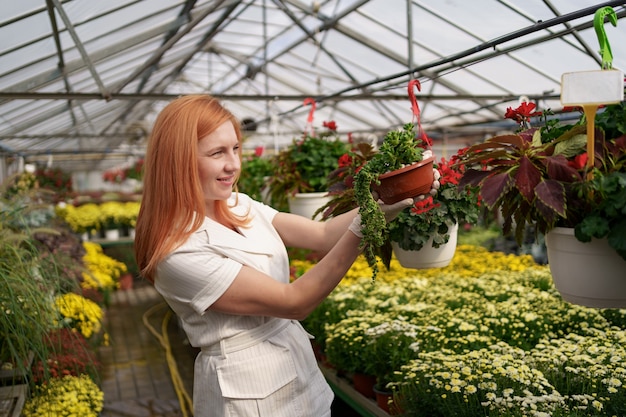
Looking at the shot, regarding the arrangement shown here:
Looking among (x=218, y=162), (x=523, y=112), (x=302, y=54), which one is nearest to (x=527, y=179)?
(x=523, y=112)

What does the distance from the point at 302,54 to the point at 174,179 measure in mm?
7213

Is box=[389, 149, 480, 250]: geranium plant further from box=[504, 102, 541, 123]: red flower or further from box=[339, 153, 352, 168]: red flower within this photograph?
box=[339, 153, 352, 168]: red flower

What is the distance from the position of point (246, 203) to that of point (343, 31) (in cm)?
559

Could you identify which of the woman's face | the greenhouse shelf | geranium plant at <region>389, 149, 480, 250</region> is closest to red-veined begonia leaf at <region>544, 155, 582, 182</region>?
geranium plant at <region>389, 149, 480, 250</region>

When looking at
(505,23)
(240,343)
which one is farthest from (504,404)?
(505,23)

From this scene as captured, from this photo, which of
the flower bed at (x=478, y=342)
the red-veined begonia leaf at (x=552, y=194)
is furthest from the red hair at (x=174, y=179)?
the flower bed at (x=478, y=342)

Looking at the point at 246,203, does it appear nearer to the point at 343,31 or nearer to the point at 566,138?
the point at 566,138

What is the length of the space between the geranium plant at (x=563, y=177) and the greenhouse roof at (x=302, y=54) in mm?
656

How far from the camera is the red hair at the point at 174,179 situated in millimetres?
1421

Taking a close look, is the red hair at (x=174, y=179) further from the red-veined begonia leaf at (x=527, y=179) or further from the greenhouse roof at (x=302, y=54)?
the greenhouse roof at (x=302, y=54)

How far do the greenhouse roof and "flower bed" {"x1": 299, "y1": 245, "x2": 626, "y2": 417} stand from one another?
3.45ft

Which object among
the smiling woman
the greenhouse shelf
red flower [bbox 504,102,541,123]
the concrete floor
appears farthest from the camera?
the concrete floor

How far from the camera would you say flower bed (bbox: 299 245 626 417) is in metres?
1.88

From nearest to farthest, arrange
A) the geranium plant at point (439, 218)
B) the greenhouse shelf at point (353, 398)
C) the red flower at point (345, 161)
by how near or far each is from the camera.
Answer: the geranium plant at point (439, 218) < the red flower at point (345, 161) < the greenhouse shelf at point (353, 398)
